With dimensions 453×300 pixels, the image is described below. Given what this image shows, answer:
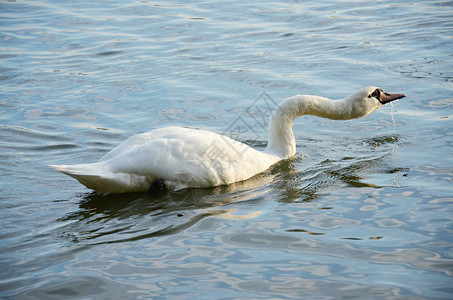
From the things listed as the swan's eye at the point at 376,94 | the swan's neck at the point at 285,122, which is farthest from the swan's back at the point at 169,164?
the swan's eye at the point at 376,94

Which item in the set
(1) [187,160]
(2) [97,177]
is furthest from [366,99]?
(2) [97,177]

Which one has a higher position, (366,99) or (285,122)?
(366,99)

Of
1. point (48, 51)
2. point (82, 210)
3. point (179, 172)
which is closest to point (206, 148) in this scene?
point (179, 172)

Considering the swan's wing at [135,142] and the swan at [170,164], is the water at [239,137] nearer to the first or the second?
the swan at [170,164]

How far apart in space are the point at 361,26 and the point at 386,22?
746mm

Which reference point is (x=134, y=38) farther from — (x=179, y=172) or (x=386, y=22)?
(x=179, y=172)

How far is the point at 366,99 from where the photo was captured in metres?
9.16

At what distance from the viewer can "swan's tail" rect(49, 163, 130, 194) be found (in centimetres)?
686

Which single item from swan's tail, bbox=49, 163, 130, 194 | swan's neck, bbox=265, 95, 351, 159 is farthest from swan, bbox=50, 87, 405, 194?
swan's neck, bbox=265, 95, 351, 159

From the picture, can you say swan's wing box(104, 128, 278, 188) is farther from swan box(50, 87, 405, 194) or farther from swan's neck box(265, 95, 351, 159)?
swan's neck box(265, 95, 351, 159)

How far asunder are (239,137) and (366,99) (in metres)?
2.08

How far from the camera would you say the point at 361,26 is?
16016 millimetres

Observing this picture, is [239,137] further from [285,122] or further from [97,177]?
[97,177]

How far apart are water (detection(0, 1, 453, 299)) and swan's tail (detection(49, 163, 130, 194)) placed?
18 cm
